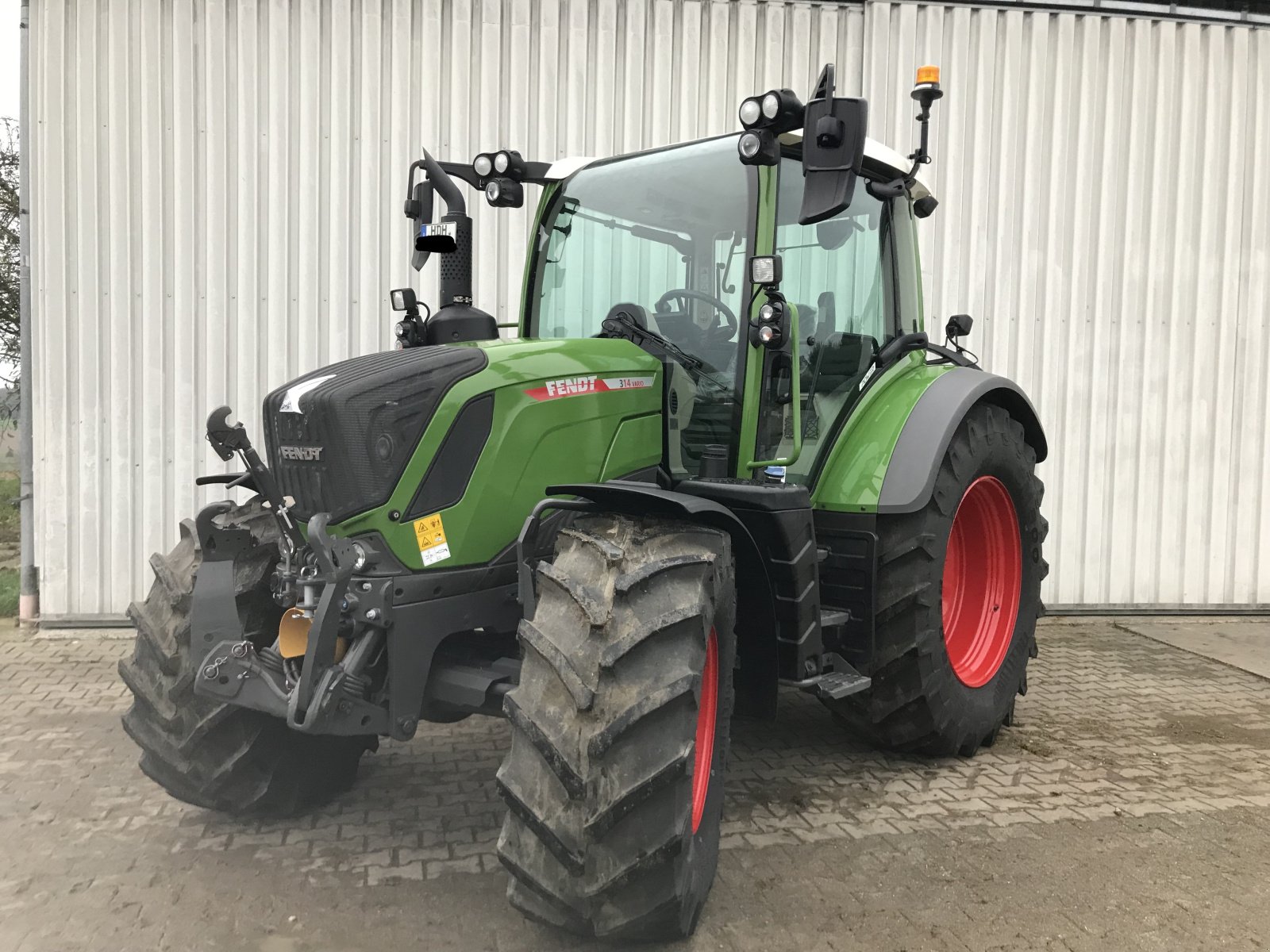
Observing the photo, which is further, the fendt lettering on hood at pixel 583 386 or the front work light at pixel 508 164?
the front work light at pixel 508 164

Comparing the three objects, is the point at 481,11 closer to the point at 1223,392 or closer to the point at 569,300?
the point at 569,300

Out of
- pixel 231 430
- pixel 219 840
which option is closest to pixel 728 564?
pixel 231 430

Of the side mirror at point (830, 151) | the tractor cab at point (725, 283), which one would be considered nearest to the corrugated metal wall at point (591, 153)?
the tractor cab at point (725, 283)

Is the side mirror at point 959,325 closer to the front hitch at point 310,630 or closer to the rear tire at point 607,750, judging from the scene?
the rear tire at point 607,750

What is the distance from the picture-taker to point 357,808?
11.7ft

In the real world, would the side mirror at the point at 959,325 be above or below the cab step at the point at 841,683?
above

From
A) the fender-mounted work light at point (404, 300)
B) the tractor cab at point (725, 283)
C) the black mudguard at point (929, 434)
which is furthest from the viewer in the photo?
the fender-mounted work light at point (404, 300)

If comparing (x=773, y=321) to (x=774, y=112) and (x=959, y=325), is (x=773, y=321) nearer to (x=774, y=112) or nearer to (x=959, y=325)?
(x=774, y=112)

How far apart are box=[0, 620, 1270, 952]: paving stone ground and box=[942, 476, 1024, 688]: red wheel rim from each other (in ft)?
1.40

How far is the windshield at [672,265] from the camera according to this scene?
354cm

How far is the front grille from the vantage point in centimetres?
284

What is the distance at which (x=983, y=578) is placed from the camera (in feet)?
14.9

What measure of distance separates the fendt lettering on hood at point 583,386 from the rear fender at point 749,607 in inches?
12.8

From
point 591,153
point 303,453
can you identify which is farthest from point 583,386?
point 591,153
